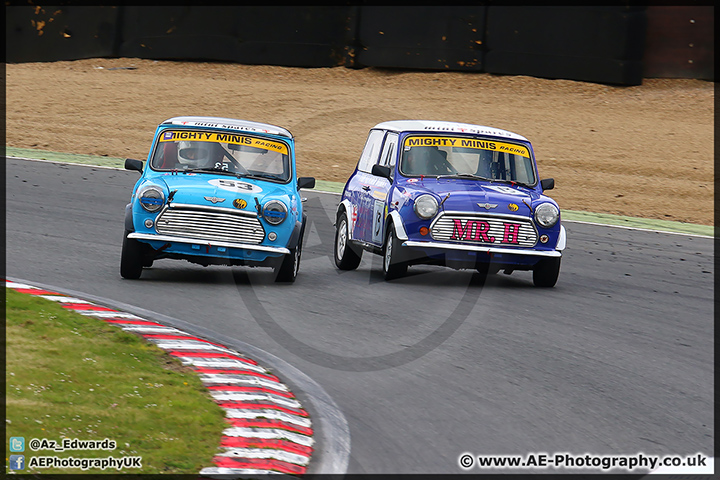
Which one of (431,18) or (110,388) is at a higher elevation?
(431,18)

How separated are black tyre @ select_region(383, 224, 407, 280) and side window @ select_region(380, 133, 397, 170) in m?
0.95

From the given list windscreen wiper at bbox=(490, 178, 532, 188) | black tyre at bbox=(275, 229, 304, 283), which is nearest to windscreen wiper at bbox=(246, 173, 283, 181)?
black tyre at bbox=(275, 229, 304, 283)

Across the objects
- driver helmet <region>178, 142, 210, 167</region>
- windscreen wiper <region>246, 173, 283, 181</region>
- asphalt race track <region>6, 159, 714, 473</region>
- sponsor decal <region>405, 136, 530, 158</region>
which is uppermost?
sponsor decal <region>405, 136, 530, 158</region>

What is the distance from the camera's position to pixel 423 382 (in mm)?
6832

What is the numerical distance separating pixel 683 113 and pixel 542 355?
17009 mm

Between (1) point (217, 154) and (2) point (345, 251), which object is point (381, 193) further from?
(1) point (217, 154)

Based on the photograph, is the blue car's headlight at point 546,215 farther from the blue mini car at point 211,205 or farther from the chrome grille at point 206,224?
the chrome grille at point 206,224

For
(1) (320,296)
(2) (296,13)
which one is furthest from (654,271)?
(2) (296,13)

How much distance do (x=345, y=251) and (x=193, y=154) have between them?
2227mm

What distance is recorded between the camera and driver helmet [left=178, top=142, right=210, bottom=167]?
10.6 m

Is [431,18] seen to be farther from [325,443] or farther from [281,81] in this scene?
[325,443]

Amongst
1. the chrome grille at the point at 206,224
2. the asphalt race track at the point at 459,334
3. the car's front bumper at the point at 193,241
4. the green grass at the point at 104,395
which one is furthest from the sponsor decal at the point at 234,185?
the green grass at the point at 104,395

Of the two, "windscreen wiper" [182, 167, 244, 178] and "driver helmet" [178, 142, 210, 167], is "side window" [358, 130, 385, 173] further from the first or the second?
"driver helmet" [178, 142, 210, 167]

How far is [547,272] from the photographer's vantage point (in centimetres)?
1088
